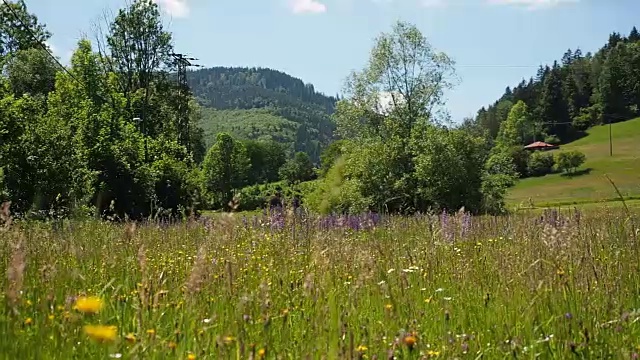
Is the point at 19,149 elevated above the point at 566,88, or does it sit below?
below

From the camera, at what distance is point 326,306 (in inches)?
105

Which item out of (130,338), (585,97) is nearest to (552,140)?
(585,97)

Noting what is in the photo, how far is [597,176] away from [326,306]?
68710mm

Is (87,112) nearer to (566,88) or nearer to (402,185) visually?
(402,185)

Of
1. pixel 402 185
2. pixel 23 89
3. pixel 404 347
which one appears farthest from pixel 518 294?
pixel 23 89

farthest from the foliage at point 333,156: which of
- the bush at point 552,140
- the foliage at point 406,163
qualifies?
the bush at point 552,140

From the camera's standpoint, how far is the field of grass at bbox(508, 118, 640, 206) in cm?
5434

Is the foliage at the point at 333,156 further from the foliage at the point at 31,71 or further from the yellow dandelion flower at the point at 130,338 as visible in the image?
the yellow dandelion flower at the point at 130,338

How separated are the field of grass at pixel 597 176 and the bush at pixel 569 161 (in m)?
1.12

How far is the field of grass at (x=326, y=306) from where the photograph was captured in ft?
7.79

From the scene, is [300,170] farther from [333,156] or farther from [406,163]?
[406,163]

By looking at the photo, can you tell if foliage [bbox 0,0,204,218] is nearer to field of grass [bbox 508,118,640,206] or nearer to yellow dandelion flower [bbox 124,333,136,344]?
yellow dandelion flower [bbox 124,333,136,344]

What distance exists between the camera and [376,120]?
34594 mm

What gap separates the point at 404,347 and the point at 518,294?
3.36 ft
